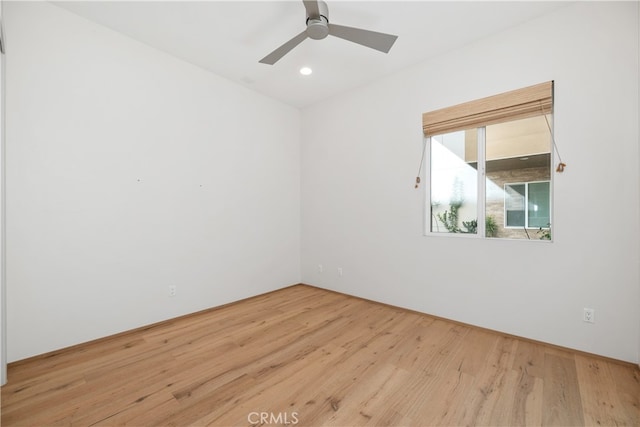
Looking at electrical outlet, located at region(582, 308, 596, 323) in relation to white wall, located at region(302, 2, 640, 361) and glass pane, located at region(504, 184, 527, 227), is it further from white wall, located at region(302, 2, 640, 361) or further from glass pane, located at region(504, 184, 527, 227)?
glass pane, located at region(504, 184, 527, 227)

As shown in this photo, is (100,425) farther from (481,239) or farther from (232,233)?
(481,239)

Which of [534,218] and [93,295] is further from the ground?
[534,218]

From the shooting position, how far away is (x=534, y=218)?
8.44 feet

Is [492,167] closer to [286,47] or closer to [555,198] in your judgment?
[555,198]

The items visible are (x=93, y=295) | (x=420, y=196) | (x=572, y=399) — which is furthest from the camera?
(x=420, y=196)

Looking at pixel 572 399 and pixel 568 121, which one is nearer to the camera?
pixel 572 399

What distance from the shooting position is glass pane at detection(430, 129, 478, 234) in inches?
115

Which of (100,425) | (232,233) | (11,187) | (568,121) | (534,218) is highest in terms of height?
(568,121)

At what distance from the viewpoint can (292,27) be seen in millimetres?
2525

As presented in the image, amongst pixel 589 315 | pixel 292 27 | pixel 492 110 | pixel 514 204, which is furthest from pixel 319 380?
pixel 292 27

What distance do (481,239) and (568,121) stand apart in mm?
1223

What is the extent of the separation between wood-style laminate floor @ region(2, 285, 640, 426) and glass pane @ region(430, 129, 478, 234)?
1.11m

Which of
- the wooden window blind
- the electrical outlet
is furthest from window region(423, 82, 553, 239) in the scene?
the electrical outlet

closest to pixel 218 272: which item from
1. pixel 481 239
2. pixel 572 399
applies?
pixel 481 239
